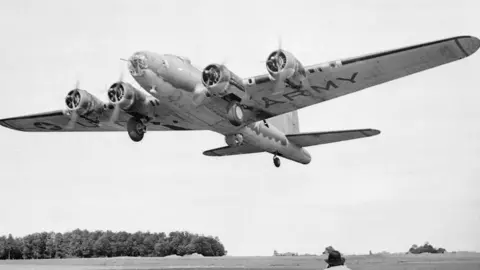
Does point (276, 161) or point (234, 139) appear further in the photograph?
point (276, 161)

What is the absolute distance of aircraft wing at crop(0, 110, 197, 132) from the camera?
103 ft

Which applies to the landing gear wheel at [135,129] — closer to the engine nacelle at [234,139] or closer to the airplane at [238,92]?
the airplane at [238,92]

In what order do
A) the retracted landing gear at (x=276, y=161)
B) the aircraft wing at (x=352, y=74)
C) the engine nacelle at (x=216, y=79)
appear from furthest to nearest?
the retracted landing gear at (x=276, y=161) < the engine nacelle at (x=216, y=79) < the aircraft wing at (x=352, y=74)

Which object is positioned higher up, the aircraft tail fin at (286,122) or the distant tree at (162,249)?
the aircraft tail fin at (286,122)

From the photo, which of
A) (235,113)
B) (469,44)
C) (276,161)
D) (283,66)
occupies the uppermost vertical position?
(283,66)

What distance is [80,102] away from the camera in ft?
95.2

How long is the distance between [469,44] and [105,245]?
64.7 m

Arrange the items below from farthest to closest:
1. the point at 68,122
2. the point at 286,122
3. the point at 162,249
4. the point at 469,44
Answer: the point at 162,249
the point at 286,122
the point at 68,122
the point at 469,44

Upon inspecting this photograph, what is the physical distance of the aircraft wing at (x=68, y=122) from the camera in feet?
103

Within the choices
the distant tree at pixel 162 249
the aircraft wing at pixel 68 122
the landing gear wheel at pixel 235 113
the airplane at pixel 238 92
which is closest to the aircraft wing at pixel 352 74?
the airplane at pixel 238 92

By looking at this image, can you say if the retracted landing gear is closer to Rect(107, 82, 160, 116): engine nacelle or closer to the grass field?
the grass field

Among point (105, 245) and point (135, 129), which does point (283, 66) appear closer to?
point (135, 129)

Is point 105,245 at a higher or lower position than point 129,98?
lower

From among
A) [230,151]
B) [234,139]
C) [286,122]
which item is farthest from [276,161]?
[234,139]
